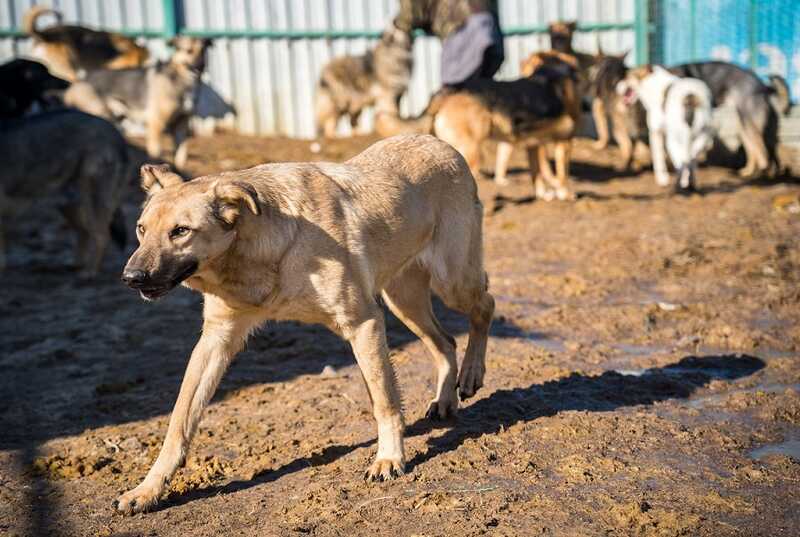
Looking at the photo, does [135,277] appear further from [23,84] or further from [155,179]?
[23,84]

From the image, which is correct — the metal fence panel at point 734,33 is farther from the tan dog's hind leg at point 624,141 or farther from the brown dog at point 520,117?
the brown dog at point 520,117

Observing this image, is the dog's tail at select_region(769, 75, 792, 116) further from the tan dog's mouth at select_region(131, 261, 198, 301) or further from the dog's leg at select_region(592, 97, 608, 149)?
the tan dog's mouth at select_region(131, 261, 198, 301)

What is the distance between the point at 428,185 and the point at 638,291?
341cm

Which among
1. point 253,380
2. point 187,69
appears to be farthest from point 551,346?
point 187,69

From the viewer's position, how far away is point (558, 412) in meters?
4.82

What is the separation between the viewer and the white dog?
12.5 metres

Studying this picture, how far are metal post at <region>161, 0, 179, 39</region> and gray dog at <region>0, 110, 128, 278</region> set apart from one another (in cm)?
691

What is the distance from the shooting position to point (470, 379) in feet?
16.2

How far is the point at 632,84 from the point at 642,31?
4.52m

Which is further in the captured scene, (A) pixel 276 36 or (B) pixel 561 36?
(A) pixel 276 36

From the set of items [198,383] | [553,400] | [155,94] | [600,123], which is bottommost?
[553,400]

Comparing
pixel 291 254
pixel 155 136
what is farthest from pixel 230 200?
pixel 155 136

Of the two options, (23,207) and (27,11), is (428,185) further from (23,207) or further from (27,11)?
(27,11)

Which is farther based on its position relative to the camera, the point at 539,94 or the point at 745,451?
the point at 539,94
